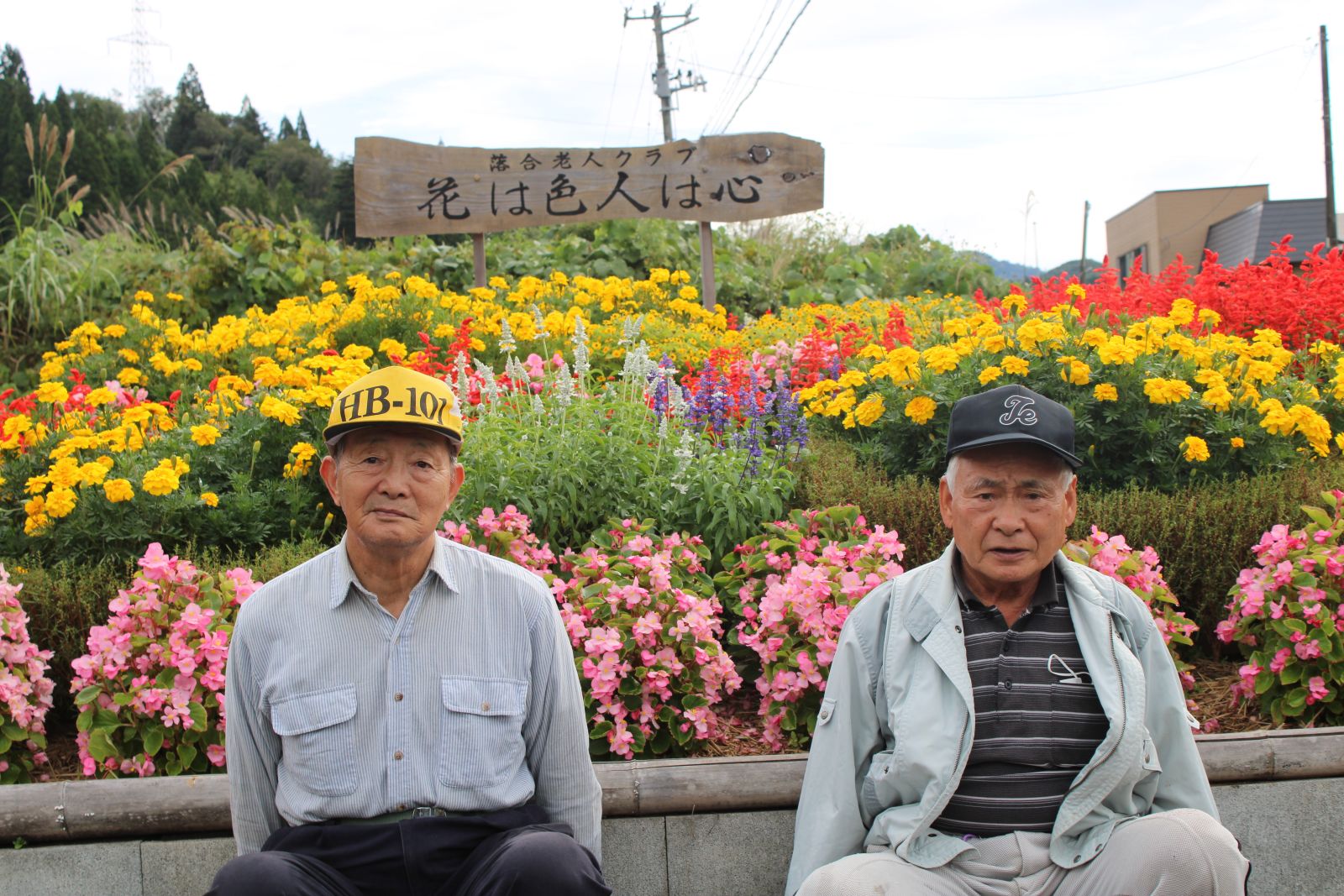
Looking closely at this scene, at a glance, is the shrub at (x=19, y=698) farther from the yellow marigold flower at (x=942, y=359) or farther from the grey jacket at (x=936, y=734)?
the yellow marigold flower at (x=942, y=359)

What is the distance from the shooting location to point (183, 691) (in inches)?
119

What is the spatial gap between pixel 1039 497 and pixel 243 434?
3.52 m

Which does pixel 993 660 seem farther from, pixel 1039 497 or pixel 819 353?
pixel 819 353

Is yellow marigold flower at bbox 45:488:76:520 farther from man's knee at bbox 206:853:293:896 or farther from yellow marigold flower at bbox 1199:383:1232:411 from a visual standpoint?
yellow marigold flower at bbox 1199:383:1232:411

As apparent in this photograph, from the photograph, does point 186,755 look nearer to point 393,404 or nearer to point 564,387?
point 393,404

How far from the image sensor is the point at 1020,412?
2.33m

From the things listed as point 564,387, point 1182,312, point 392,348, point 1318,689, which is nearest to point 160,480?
point 564,387

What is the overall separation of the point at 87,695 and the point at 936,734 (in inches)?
86.3

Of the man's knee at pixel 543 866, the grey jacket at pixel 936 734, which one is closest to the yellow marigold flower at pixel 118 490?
the man's knee at pixel 543 866

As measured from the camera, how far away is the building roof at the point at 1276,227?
33.0 metres

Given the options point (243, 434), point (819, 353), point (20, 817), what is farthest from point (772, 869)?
point (819, 353)

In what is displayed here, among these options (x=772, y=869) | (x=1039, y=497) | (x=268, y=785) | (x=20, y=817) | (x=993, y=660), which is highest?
(x=1039, y=497)

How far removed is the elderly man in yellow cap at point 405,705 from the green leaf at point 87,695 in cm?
93

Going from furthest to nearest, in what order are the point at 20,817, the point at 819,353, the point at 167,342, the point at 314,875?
1. the point at 167,342
2. the point at 819,353
3. the point at 20,817
4. the point at 314,875
